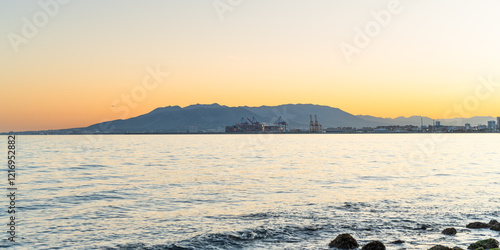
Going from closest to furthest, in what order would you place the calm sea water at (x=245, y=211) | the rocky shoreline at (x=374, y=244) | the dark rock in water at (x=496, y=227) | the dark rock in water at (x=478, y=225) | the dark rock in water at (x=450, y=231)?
the rocky shoreline at (x=374, y=244) → the calm sea water at (x=245, y=211) → the dark rock in water at (x=450, y=231) → the dark rock in water at (x=496, y=227) → the dark rock in water at (x=478, y=225)

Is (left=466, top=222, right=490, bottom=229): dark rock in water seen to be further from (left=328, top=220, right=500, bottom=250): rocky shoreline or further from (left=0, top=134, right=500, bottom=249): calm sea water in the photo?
(left=328, top=220, right=500, bottom=250): rocky shoreline

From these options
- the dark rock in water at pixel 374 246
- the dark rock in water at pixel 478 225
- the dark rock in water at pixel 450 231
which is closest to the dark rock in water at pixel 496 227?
the dark rock in water at pixel 478 225

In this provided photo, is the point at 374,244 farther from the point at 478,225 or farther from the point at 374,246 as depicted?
Result: the point at 478,225

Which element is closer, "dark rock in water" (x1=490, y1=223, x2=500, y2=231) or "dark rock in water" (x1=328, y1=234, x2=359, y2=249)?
"dark rock in water" (x1=328, y1=234, x2=359, y2=249)

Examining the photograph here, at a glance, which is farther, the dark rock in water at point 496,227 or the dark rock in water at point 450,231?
the dark rock in water at point 496,227

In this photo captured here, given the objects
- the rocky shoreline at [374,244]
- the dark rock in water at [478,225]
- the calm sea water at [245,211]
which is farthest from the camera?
the dark rock in water at [478,225]

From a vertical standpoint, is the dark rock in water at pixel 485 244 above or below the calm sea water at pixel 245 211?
above

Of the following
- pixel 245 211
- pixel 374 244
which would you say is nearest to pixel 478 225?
pixel 374 244

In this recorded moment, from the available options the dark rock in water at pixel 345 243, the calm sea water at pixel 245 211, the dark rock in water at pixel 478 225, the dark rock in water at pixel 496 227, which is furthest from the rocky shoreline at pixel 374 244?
the dark rock in water at pixel 478 225

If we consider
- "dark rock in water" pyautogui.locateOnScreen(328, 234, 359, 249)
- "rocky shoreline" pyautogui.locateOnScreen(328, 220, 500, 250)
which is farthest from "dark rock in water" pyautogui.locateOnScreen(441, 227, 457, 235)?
"dark rock in water" pyautogui.locateOnScreen(328, 234, 359, 249)

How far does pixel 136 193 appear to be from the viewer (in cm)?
3134

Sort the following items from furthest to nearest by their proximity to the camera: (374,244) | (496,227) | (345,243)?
(496,227)
(345,243)
(374,244)

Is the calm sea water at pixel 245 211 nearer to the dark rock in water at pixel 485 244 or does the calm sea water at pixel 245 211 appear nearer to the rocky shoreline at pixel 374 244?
the rocky shoreline at pixel 374 244

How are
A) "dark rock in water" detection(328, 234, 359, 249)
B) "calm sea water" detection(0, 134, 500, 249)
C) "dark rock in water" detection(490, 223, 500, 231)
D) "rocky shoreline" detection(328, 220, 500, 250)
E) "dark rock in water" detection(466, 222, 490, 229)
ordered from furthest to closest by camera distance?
"dark rock in water" detection(466, 222, 490, 229)
"dark rock in water" detection(490, 223, 500, 231)
"calm sea water" detection(0, 134, 500, 249)
"dark rock in water" detection(328, 234, 359, 249)
"rocky shoreline" detection(328, 220, 500, 250)
